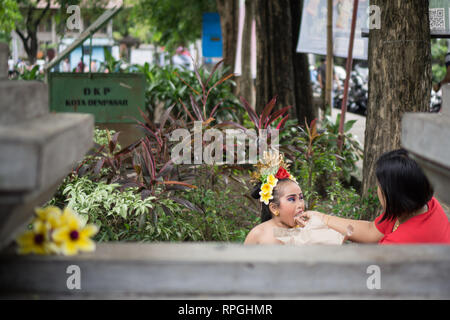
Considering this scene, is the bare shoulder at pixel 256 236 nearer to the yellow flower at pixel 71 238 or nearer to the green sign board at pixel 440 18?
the yellow flower at pixel 71 238

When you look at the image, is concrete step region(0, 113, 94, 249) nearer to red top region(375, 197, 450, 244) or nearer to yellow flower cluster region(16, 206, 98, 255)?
yellow flower cluster region(16, 206, 98, 255)

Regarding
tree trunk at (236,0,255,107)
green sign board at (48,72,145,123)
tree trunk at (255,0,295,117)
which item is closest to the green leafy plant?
tree trunk at (255,0,295,117)

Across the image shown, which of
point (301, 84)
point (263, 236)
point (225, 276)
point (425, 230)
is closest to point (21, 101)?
point (225, 276)

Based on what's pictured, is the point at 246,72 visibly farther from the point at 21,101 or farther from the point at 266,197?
Answer: the point at 21,101

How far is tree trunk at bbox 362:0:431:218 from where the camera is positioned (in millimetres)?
4012

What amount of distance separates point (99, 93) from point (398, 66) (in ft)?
12.9

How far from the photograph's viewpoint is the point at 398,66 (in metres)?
4.07

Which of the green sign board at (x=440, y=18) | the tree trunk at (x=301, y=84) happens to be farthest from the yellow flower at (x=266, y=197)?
the tree trunk at (x=301, y=84)

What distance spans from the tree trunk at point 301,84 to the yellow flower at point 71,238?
20.9 ft

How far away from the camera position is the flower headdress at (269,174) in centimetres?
317

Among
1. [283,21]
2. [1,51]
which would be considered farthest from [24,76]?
[1,51]

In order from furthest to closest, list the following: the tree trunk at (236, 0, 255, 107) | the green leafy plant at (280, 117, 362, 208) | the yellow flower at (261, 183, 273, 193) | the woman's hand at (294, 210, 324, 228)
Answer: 1. the tree trunk at (236, 0, 255, 107)
2. the green leafy plant at (280, 117, 362, 208)
3. the yellow flower at (261, 183, 273, 193)
4. the woman's hand at (294, 210, 324, 228)

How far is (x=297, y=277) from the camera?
1725 millimetres

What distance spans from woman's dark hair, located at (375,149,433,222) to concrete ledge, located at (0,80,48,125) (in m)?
1.65
